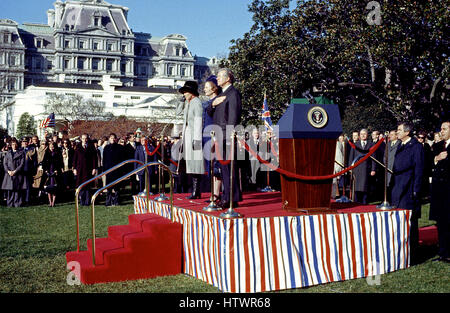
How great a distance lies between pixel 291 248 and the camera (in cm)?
620

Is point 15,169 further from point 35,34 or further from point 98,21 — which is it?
point 35,34

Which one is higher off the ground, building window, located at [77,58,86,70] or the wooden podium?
building window, located at [77,58,86,70]

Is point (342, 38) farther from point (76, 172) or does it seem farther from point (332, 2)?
point (76, 172)

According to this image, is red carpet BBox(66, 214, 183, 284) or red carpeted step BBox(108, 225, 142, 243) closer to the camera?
red carpet BBox(66, 214, 183, 284)

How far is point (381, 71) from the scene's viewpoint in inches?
886

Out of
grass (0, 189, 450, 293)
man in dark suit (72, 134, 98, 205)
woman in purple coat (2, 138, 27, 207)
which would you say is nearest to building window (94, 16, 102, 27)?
man in dark suit (72, 134, 98, 205)

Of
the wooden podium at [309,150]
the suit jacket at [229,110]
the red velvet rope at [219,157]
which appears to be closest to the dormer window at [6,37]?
the suit jacket at [229,110]

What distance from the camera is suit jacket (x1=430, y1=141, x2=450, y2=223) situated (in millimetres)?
7098

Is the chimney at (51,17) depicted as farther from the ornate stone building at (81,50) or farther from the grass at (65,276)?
the grass at (65,276)

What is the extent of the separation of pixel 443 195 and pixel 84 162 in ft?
34.3

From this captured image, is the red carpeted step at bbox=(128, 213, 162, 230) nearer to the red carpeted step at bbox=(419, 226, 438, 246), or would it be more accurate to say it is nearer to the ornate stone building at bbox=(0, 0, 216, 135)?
the red carpeted step at bbox=(419, 226, 438, 246)

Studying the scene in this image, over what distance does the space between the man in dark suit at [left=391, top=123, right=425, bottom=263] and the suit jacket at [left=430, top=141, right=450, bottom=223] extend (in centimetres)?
24

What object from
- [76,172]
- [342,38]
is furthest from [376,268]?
[342,38]

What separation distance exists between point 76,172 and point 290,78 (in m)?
11.0
